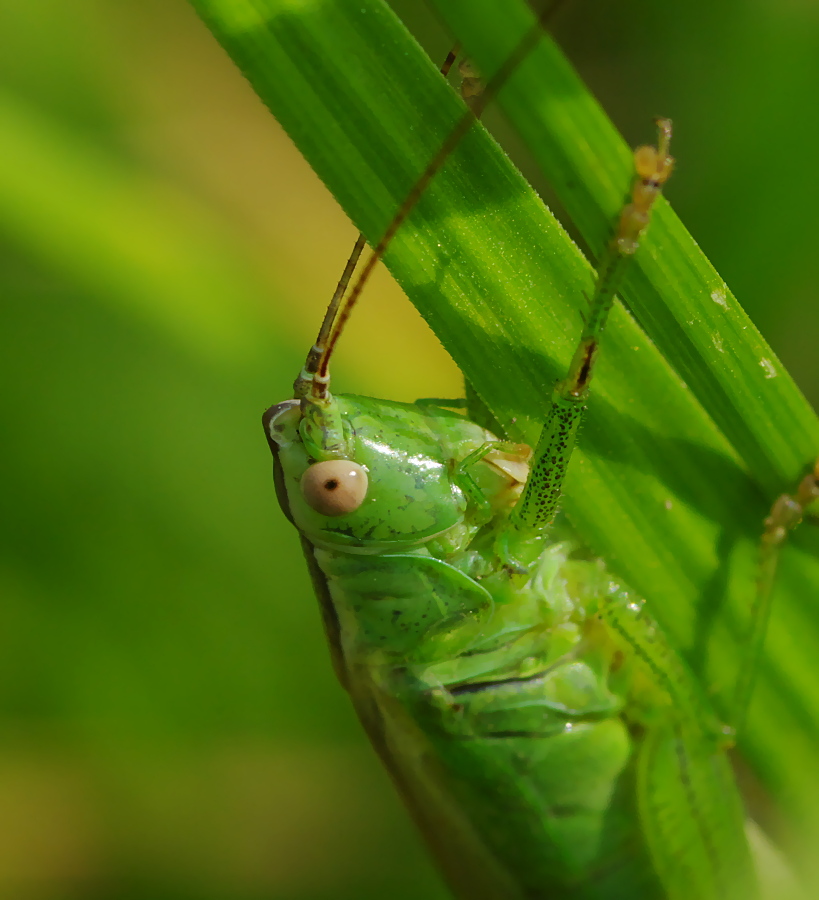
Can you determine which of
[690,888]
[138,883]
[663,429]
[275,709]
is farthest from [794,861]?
[138,883]

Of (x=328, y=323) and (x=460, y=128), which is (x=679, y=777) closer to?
(x=328, y=323)

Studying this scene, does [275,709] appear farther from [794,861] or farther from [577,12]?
[577,12]

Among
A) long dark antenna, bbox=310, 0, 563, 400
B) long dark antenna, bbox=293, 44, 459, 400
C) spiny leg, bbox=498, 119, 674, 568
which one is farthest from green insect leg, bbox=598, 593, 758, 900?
long dark antenna, bbox=310, 0, 563, 400

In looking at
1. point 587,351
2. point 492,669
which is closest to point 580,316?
point 587,351

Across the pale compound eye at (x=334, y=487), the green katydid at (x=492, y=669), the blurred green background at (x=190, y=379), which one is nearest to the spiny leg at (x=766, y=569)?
the green katydid at (x=492, y=669)

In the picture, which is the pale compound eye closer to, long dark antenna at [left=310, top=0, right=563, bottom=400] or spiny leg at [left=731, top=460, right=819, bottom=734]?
long dark antenna at [left=310, top=0, right=563, bottom=400]

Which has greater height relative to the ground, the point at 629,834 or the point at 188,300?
the point at 188,300
